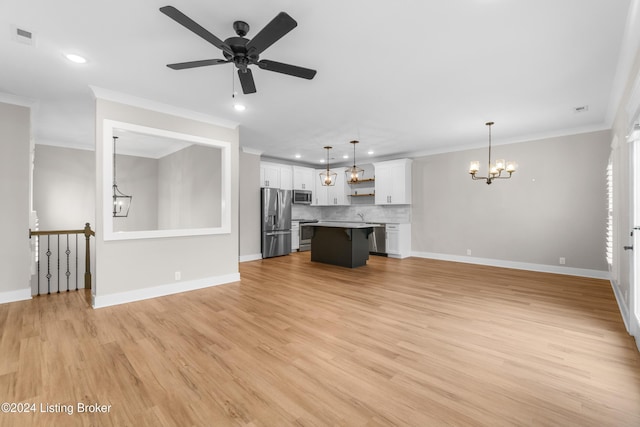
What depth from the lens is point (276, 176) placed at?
830 cm

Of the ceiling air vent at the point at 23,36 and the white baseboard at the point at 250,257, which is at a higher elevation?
the ceiling air vent at the point at 23,36

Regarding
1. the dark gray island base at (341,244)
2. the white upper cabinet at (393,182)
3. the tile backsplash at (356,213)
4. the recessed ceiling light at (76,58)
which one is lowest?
the dark gray island base at (341,244)

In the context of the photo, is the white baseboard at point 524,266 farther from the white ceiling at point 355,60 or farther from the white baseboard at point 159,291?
the white baseboard at point 159,291

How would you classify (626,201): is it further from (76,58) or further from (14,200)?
(14,200)

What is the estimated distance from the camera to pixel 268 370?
7.28 feet

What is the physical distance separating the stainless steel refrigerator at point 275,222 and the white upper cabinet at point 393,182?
264cm

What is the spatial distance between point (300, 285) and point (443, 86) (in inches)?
142

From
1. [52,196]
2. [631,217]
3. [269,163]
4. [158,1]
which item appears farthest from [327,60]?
[52,196]

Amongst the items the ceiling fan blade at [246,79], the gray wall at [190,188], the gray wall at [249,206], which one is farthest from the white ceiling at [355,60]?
the gray wall at [249,206]

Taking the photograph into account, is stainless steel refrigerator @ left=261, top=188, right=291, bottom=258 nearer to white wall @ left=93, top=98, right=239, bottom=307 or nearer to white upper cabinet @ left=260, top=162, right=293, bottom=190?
white upper cabinet @ left=260, top=162, right=293, bottom=190

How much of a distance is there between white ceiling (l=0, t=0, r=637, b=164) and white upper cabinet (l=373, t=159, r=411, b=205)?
252 centimetres

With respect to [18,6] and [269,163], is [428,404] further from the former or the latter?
[269,163]

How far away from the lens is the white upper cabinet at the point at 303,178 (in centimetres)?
884

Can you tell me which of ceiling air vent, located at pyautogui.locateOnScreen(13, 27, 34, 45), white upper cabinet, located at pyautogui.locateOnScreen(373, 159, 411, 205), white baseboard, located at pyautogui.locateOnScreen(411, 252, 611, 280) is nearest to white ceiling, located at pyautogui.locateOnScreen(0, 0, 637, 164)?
ceiling air vent, located at pyautogui.locateOnScreen(13, 27, 34, 45)
